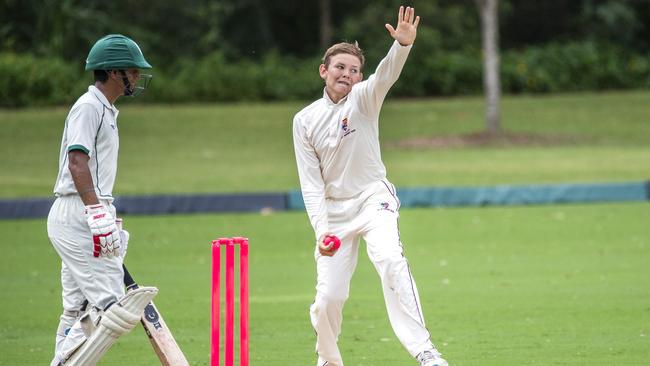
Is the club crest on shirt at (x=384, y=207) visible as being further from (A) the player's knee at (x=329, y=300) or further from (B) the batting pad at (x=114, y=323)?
(B) the batting pad at (x=114, y=323)

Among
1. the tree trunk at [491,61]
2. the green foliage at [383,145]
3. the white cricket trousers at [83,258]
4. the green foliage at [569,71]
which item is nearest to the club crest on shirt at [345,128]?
the white cricket trousers at [83,258]

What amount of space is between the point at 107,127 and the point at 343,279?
160 centimetres

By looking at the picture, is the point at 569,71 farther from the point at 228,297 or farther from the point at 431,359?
the point at 228,297

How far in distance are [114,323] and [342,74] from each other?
1.94m

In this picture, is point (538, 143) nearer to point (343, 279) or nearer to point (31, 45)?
point (31, 45)

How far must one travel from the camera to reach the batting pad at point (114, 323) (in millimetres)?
6258

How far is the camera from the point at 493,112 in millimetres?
28469

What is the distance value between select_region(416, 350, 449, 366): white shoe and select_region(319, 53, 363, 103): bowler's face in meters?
1.55

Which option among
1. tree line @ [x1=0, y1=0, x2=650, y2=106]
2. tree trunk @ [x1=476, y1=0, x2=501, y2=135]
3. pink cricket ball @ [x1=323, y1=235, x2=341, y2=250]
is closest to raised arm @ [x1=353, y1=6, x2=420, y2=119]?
pink cricket ball @ [x1=323, y1=235, x2=341, y2=250]

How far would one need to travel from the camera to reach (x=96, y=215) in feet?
20.4

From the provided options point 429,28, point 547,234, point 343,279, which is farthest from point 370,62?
point 343,279

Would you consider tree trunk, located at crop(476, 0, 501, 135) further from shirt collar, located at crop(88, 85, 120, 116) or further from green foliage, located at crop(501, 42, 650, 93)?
shirt collar, located at crop(88, 85, 120, 116)

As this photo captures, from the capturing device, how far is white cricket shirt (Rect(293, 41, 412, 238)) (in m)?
7.00

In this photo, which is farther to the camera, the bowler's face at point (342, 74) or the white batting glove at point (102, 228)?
the bowler's face at point (342, 74)
